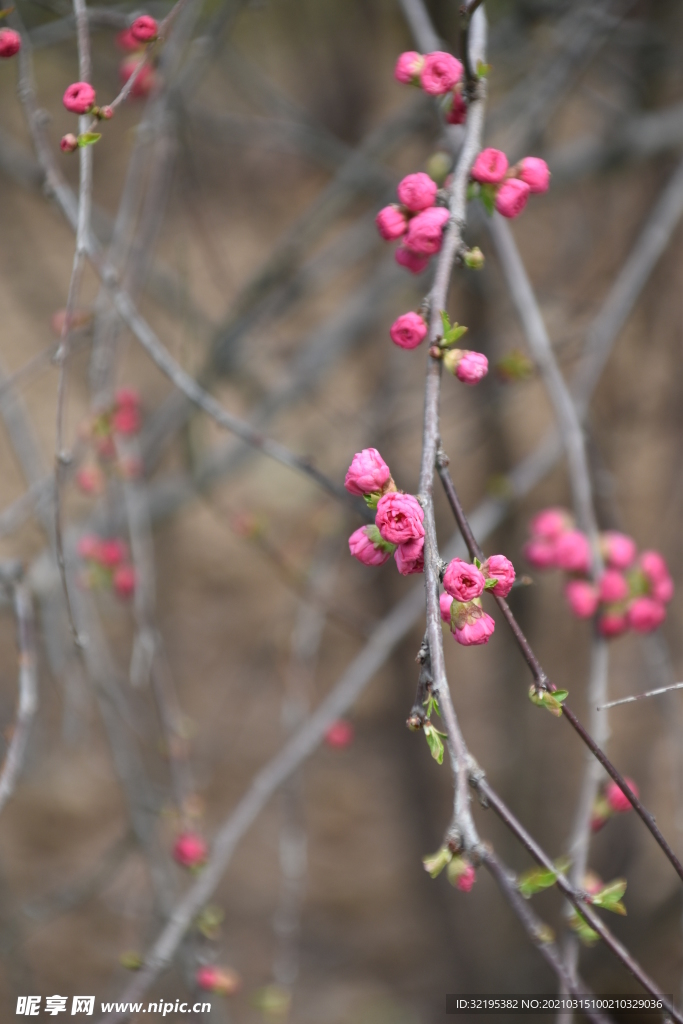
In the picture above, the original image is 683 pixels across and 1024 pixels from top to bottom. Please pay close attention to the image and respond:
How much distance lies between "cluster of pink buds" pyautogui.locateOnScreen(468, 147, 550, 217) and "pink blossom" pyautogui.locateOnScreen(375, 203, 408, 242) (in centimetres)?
7

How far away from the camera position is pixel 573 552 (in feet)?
3.32

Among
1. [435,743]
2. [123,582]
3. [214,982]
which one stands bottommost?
[214,982]

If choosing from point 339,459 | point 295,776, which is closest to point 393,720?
point 295,776

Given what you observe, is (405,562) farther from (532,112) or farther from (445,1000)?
(445,1000)

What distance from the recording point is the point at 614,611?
984 millimetres

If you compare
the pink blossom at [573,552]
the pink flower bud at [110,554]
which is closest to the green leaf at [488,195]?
the pink blossom at [573,552]

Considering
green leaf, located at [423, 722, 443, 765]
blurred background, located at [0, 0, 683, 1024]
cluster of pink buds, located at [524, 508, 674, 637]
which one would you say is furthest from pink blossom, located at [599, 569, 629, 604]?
green leaf, located at [423, 722, 443, 765]

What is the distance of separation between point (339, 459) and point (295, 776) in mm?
673

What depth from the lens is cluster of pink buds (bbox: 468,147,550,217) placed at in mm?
652

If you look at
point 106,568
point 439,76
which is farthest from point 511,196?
point 106,568

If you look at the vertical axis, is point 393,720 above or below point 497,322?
A: below

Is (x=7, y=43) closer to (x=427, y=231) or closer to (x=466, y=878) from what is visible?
(x=427, y=231)

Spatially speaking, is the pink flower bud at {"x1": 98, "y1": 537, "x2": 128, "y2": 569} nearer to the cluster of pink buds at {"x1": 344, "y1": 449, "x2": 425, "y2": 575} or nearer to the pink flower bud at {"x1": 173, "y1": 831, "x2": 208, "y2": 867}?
the pink flower bud at {"x1": 173, "y1": 831, "x2": 208, "y2": 867}

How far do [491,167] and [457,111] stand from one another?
0.30 feet
